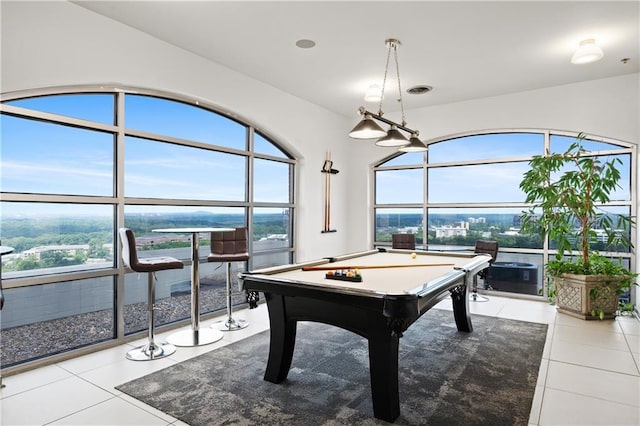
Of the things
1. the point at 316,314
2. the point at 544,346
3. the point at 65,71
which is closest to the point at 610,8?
the point at 544,346

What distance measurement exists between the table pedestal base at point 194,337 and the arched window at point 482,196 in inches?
150

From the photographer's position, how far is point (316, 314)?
8.96 ft

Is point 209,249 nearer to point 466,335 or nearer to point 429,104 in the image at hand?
point 466,335

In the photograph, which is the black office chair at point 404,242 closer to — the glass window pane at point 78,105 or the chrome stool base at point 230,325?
the chrome stool base at point 230,325

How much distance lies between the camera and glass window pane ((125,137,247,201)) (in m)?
3.99

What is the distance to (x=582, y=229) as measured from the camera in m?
4.80

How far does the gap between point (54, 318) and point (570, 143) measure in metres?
6.45

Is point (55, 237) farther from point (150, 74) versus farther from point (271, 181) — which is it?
point (271, 181)

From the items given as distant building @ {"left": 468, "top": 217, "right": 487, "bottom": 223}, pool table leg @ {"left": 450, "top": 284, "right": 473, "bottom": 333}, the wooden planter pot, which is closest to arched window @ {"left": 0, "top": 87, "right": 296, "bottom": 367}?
pool table leg @ {"left": 450, "top": 284, "right": 473, "bottom": 333}

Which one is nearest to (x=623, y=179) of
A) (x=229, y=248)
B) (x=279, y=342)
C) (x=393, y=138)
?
(x=393, y=138)

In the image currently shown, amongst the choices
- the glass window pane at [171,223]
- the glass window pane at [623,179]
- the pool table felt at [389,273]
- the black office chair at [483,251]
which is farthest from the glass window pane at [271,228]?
the glass window pane at [623,179]

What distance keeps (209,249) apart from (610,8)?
183 inches

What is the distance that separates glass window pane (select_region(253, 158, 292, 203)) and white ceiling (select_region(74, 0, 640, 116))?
115cm

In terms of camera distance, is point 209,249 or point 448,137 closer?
point 209,249
